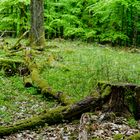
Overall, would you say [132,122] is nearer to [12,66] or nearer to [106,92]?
[106,92]

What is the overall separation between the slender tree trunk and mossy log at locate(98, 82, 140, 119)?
37.6ft


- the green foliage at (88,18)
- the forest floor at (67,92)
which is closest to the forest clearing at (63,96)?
the forest floor at (67,92)

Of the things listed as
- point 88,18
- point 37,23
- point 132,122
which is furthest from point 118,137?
point 88,18

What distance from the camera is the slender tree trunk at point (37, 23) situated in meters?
19.0

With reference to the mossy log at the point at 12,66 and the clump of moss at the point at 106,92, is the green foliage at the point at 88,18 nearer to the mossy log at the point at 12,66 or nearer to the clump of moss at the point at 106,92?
the mossy log at the point at 12,66

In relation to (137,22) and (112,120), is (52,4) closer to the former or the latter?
(137,22)

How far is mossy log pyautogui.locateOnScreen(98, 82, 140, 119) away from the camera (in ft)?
26.8

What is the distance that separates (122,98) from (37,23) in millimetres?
11890

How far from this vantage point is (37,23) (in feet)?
63.3

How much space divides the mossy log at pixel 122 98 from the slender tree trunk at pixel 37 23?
11.5 m

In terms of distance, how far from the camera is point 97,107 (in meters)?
8.34

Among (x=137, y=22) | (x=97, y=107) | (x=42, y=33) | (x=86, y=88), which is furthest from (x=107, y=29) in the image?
(x=97, y=107)

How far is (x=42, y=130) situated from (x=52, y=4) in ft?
77.7

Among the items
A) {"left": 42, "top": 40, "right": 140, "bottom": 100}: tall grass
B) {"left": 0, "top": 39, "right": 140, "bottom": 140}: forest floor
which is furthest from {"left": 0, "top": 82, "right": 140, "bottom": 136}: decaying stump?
{"left": 42, "top": 40, "right": 140, "bottom": 100}: tall grass
